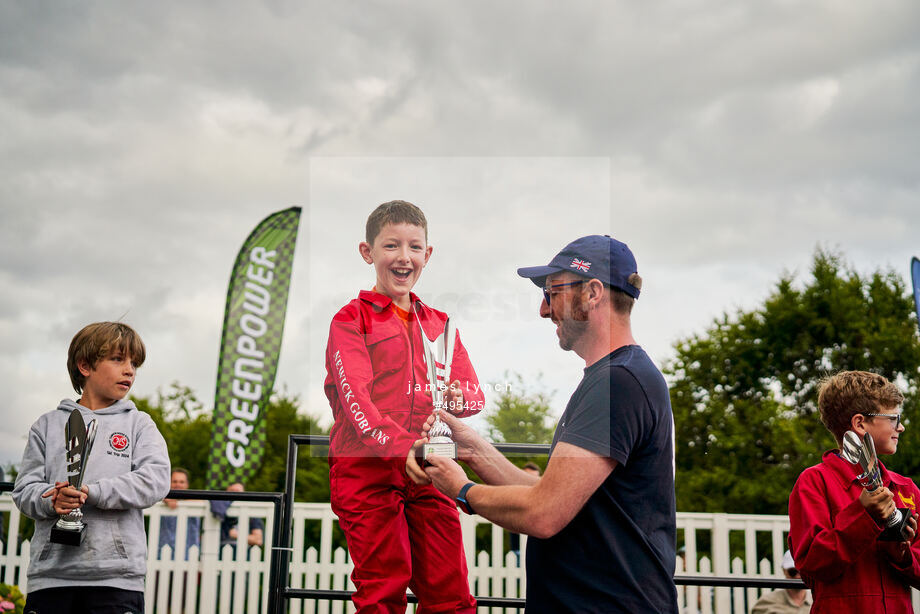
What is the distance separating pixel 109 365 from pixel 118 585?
761 mm

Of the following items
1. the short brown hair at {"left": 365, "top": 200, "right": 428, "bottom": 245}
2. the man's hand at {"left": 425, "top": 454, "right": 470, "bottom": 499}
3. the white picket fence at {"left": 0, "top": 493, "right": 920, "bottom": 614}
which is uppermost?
the short brown hair at {"left": 365, "top": 200, "right": 428, "bottom": 245}

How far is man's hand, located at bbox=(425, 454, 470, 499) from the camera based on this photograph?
77.9 inches

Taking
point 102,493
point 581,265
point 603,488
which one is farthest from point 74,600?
point 581,265

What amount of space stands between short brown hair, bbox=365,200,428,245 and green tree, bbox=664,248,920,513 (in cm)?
1603

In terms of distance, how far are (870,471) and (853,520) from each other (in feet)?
0.64

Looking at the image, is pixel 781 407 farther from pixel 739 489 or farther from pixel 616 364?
pixel 616 364

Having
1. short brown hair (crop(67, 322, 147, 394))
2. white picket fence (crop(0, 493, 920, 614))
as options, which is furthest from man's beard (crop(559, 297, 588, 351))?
white picket fence (crop(0, 493, 920, 614))

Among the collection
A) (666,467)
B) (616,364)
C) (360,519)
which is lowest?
(360,519)

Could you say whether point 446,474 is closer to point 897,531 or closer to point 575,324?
point 575,324

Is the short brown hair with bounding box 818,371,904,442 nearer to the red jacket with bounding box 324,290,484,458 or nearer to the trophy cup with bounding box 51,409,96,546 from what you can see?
the red jacket with bounding box 324,290,484,458

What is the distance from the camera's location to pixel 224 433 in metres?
9.57

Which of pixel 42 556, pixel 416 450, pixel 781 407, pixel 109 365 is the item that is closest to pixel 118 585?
pixel 42 556

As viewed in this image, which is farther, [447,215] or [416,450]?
[447,215]

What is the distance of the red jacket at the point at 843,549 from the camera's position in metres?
2.45
